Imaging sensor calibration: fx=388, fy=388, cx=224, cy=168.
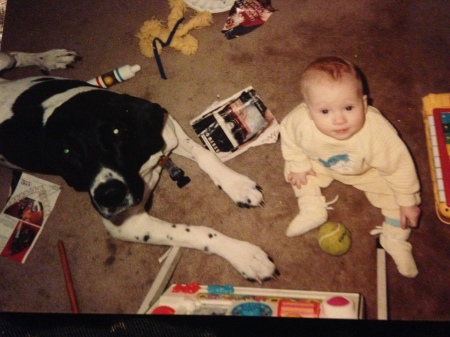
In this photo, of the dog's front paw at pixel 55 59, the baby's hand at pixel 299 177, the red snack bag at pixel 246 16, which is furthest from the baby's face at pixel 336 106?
the dog's front paw at pixel 55 59

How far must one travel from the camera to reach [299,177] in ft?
7.10

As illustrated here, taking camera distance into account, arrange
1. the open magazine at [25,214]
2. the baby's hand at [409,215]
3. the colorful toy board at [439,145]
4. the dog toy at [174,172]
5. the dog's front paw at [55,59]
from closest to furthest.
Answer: the baby's hand at [409,215] < the colorful toy board at [439,145] < the dog toy at [174,172] < the open magazine at [25,214] < the dog's front paw at [55,59]

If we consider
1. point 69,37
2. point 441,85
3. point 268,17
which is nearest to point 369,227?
point 441,85

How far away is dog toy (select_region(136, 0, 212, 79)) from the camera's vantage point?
9.14 ft

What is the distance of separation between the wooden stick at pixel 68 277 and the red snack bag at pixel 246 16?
5.97 feet

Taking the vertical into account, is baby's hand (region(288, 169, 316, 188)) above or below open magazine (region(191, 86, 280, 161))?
below

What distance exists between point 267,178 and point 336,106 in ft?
2.56

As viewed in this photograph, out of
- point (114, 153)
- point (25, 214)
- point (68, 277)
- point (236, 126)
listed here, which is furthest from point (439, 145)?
point (25, 214)

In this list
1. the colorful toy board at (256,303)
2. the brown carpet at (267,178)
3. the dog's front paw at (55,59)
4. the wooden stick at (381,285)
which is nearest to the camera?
the colorful toy board at (256,303)

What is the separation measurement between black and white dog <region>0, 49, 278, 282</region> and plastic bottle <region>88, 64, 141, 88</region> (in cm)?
42

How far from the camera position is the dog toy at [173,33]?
9.14 feet

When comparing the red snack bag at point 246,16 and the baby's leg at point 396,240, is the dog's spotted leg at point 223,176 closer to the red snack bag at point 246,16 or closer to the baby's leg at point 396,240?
the baby's leg at point 396,240

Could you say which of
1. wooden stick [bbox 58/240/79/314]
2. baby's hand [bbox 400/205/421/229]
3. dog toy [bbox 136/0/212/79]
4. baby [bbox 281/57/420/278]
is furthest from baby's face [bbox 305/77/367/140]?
wooden stick [bbox 58/240/79/314]

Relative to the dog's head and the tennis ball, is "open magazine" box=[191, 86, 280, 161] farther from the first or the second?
the tennis ball
